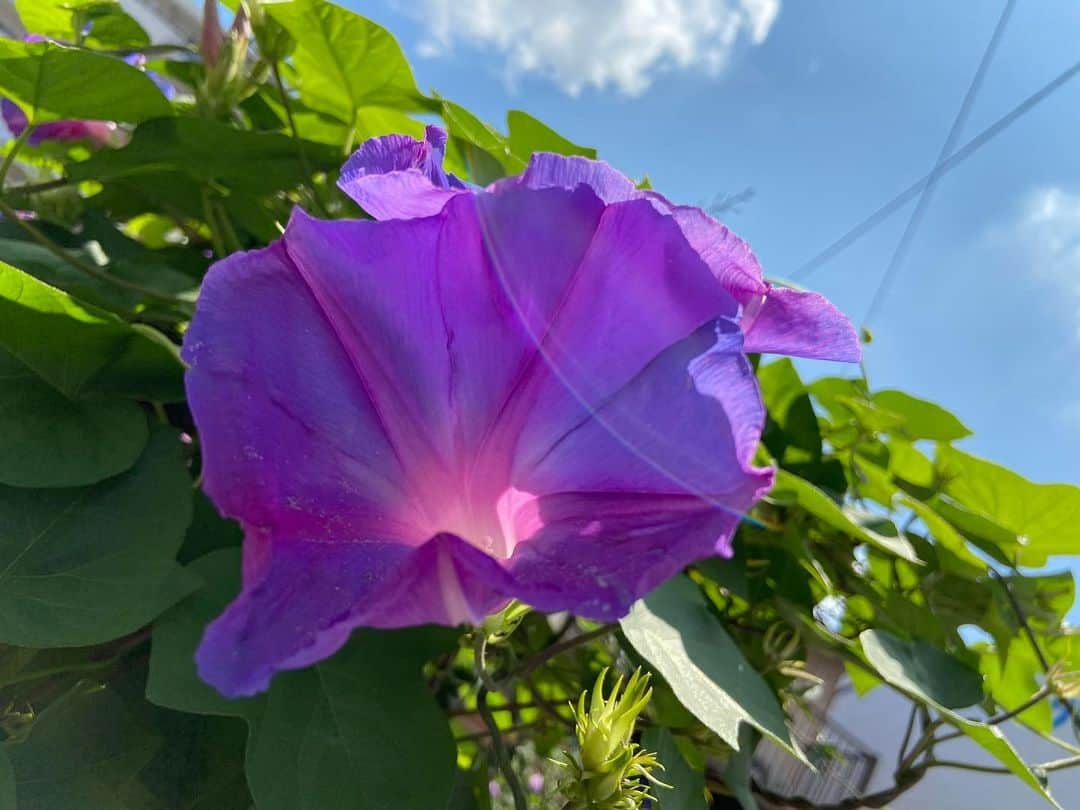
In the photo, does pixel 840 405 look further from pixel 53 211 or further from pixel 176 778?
pixel 53 211

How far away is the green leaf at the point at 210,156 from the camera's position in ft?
1.95

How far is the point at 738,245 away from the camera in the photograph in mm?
311

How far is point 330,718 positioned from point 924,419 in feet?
2.02

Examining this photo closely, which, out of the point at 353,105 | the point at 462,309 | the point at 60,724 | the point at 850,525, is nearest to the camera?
the point at 462,309

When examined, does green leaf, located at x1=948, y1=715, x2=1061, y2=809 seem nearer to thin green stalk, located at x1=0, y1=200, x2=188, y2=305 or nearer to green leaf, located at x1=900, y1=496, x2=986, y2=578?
green leaf, located at x1=900, y1=496, x2=986, y2=578

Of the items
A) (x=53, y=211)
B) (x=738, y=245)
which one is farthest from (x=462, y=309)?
(x=53, y=211)

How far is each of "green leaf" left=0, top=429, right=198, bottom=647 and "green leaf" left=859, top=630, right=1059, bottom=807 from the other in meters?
0.41

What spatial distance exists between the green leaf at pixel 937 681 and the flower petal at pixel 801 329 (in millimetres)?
271

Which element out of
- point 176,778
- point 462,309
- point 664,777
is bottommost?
point 176,778

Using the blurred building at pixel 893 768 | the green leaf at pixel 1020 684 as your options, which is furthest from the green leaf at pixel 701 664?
the blurred building at pixel 893 768

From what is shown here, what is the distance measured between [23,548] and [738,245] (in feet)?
1.16

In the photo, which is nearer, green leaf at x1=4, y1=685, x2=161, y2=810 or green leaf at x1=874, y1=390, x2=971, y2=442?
green leaf at x1=4, y1=685, x2=161, y2=810

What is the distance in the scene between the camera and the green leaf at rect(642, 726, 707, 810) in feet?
1.53

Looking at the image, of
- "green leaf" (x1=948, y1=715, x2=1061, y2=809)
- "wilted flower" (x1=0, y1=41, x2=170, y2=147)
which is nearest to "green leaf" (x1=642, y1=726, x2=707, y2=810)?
"green leaf" (x1=948, y1=715, x2=1061, y2=809)
